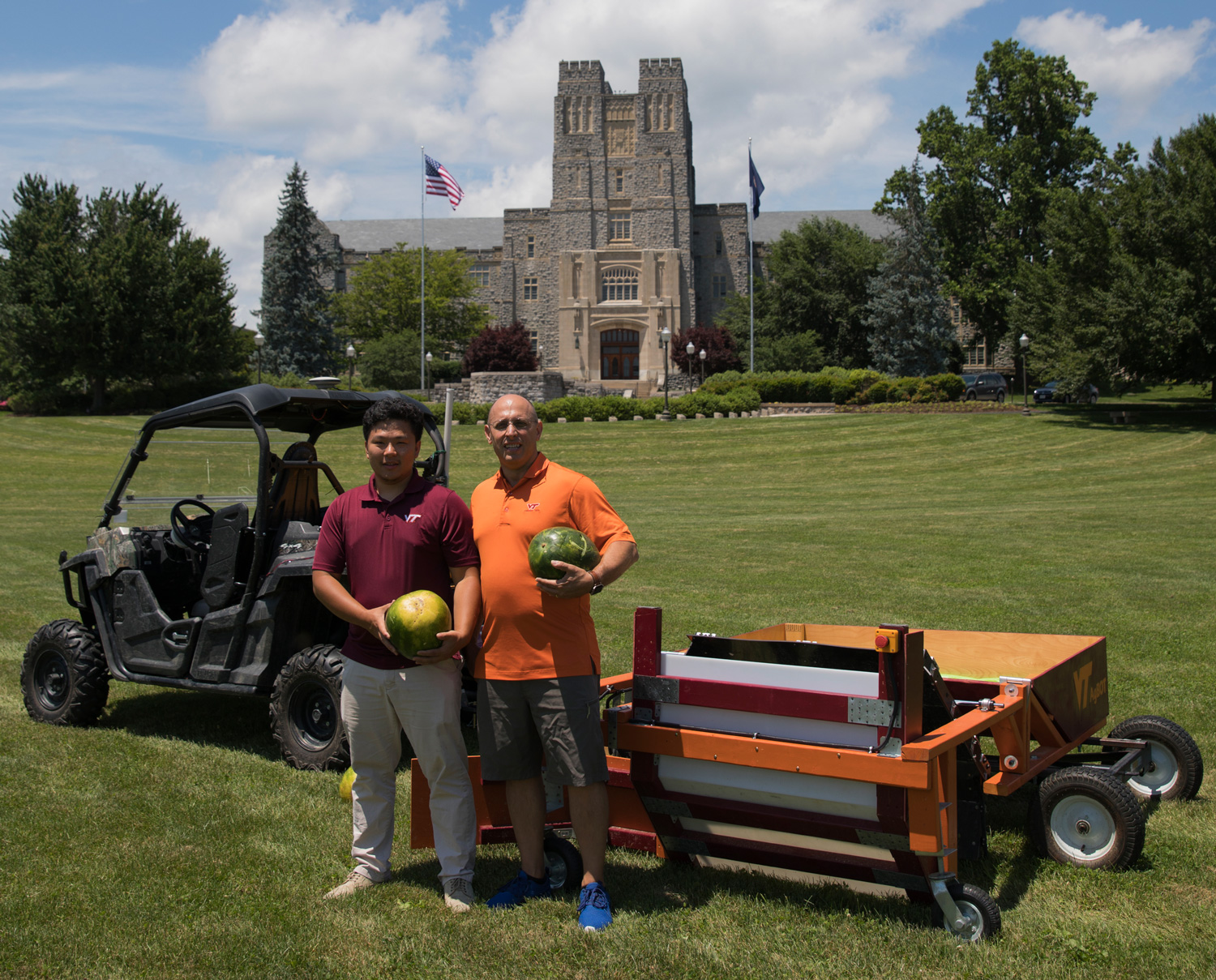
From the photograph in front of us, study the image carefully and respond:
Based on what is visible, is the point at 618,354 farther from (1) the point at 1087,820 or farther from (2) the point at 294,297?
(1) the point at 1087,820

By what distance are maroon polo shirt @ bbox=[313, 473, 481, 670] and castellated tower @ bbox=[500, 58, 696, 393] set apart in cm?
6532

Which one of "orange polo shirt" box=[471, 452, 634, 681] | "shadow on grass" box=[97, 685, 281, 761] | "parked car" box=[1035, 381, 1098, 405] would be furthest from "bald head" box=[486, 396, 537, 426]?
"parked car" box=[1035, 381, 1098, 405]

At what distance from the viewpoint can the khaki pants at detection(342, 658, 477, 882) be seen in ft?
12.5

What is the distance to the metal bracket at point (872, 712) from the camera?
3.40 metres

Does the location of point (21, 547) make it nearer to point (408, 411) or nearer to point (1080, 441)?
point (408, 411)

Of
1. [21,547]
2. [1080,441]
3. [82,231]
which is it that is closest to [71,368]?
[82,231]

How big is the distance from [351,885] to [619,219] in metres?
70.9

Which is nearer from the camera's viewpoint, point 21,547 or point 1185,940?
point 1185,940

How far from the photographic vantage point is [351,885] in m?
3.96

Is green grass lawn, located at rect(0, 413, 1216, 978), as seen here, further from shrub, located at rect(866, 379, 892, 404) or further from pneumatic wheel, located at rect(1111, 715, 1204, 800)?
shrub, located at rect(866, 379, 892, 404)

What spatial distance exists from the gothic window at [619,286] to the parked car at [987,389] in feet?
96.2

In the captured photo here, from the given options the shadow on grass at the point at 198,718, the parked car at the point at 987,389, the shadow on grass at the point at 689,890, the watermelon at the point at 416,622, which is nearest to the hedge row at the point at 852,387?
the parked car at the point at 987,389

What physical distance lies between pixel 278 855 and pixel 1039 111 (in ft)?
170

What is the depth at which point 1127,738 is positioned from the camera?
5.03m
